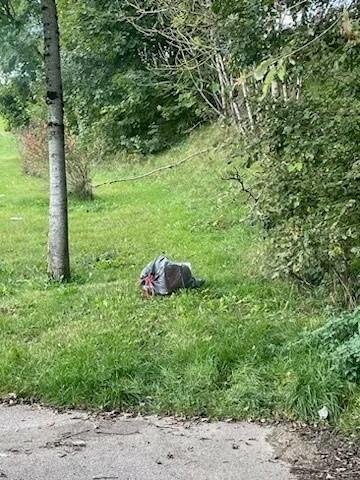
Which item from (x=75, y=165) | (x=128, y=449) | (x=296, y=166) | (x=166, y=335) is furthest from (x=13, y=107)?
(x=128, y=449)

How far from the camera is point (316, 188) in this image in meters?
4.72

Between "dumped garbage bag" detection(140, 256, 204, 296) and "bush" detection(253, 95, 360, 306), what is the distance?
0.89m

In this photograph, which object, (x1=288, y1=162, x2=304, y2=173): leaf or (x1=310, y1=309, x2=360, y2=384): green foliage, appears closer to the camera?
(x1=310, y1=309, x2=360, y2=384): green foliage

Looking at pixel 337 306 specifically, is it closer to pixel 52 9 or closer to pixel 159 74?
pixel 52 9

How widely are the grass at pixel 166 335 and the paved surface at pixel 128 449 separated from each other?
0.19 m

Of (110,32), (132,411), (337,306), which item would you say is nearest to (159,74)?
(110,32)

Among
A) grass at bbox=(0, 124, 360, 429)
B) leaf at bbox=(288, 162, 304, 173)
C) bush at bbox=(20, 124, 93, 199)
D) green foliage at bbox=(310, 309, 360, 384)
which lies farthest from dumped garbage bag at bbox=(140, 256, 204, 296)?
bush at bbox=(20, 124, 93, 199)

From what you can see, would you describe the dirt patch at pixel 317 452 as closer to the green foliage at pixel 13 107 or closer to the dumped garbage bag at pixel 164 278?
the dumped garbage bag at pixel 164 278

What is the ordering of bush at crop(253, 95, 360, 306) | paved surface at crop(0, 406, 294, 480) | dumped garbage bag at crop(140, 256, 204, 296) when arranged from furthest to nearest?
dumped garbage bag at crop(140, 256, 204, 296), bush at crop(253, 95, 360, 306), paved surface at crop(0, 406, 294, 480)

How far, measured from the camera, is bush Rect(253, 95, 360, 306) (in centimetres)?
445

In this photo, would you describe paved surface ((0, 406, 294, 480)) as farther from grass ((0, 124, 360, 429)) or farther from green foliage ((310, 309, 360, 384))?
green foliage ((310, 309, 360, 384))

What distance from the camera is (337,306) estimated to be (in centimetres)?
479

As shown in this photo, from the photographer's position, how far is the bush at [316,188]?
4.45m

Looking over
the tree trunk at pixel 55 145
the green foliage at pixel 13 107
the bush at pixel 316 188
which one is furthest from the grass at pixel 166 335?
the green foliage at pixel 13 107
